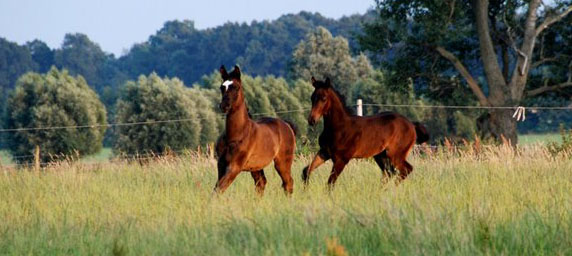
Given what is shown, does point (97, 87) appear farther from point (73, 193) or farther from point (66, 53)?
point (73, 193)

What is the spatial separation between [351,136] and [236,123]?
7.50 feet

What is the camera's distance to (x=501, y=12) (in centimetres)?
3741

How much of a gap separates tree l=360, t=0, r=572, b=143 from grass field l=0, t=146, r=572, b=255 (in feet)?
72.2

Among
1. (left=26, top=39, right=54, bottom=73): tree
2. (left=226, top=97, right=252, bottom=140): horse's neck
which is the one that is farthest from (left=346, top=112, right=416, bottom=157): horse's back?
(left=26, top=39, right=54, bottom=73): tree

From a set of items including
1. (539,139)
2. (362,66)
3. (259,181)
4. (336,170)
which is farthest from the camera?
(362,66)

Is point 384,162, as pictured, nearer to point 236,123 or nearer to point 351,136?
point 351,136

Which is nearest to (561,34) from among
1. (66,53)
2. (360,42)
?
(360,42)

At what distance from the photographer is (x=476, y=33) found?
127ft

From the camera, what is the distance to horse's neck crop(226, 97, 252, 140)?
11047 mm

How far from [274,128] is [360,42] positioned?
2504cm

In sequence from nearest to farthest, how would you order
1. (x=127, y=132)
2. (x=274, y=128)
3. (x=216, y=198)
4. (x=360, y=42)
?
(x=216, y=198) < (x=274, y=128) < (x=360, y=42) < (x=127, y=132)

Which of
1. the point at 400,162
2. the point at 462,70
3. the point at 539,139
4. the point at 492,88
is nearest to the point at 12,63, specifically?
the point at 462,70

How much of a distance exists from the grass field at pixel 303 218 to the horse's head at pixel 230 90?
1054 mm

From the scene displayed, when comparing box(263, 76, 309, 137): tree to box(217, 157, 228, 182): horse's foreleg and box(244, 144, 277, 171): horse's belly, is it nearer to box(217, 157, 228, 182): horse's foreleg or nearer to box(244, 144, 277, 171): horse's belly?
box(244, 144, 277, 171): horse's belly
